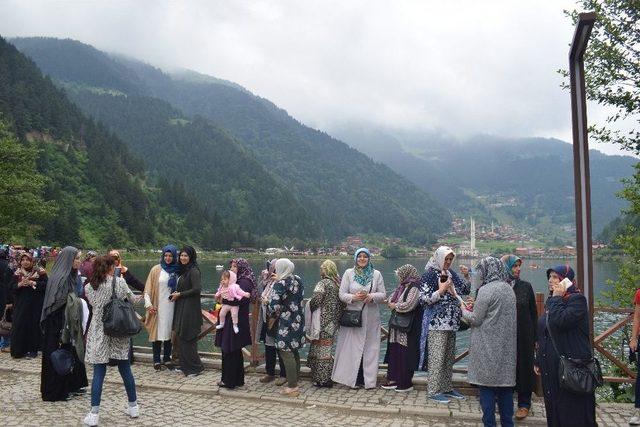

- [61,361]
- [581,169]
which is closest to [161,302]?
[61,361]

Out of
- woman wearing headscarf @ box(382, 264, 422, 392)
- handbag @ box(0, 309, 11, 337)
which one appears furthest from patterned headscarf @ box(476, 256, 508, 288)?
Result: handbag @ box(0, 309, 11, 337)

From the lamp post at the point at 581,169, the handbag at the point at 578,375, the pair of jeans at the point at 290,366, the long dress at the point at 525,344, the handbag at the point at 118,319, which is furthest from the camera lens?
the pair of jeans at the point at 290,366

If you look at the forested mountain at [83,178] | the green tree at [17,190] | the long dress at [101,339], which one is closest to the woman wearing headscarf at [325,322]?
the long dress at [101,339]

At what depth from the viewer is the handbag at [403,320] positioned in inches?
262

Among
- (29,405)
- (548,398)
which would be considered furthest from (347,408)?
(29,405)

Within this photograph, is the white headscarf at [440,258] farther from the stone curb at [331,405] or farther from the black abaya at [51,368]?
the black abaya at [51,368]

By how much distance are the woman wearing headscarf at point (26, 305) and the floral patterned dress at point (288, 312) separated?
179 inches

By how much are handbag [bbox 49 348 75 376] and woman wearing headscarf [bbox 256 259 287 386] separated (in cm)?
266

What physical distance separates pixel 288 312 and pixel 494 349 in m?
2.88

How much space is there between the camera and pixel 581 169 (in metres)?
5.88

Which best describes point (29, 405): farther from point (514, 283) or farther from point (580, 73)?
point (580, 73)

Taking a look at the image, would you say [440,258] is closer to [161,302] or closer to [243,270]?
[243,270]

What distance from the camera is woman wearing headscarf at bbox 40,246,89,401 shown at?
20.6ft

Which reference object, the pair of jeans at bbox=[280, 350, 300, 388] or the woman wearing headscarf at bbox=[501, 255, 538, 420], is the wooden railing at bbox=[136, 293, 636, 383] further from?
the pair of jeans at bbox=[280, 350, 300, 388]
